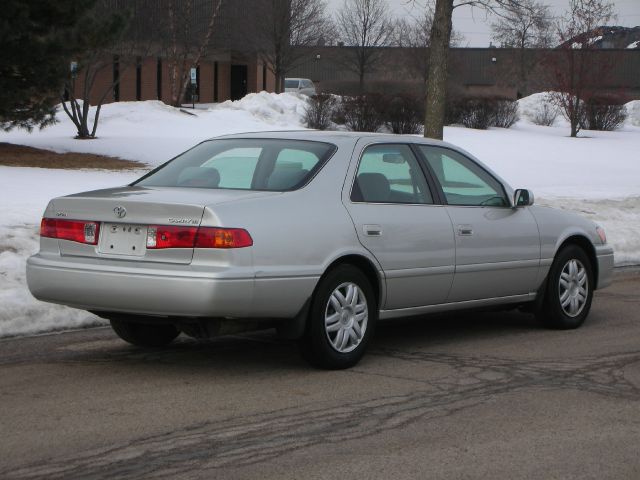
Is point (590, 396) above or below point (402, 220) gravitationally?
below

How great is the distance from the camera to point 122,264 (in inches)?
255

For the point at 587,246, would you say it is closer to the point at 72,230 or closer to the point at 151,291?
the point at 151,291

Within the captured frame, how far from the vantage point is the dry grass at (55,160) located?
21.8 meters

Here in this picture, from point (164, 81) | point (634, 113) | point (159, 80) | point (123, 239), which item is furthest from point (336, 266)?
point (164, 81)

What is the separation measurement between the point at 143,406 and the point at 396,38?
56282 millimetres

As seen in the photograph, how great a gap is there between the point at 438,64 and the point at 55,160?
840 cm

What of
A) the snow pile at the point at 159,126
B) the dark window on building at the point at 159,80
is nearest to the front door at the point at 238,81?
the dark window on building at the point at 159,80

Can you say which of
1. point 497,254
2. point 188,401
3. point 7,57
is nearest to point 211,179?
point 188,401

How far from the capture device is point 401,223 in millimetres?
7340

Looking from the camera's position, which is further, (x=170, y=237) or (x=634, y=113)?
(x=634, y=113)

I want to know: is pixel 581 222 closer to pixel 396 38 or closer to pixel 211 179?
pixel 211 179

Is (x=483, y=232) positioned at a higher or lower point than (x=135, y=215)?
lower

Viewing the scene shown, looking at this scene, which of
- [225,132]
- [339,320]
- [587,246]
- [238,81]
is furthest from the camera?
[238,81]

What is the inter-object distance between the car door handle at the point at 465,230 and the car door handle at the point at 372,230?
85cm
